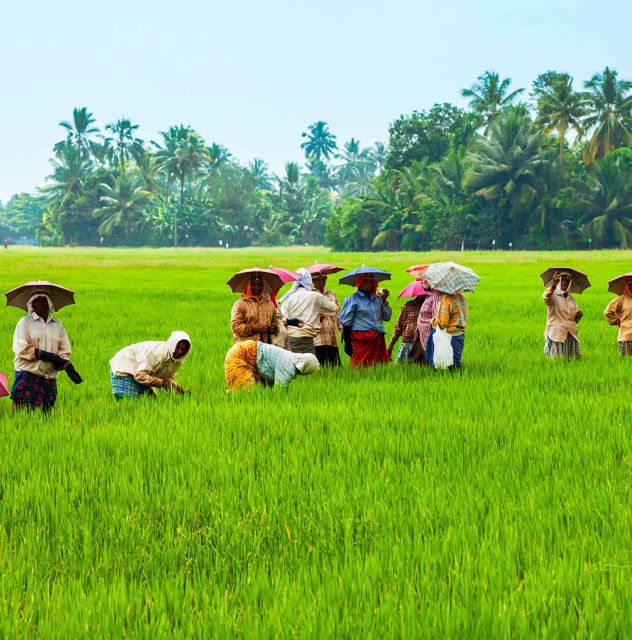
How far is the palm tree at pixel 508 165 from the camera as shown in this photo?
4753 centimetres

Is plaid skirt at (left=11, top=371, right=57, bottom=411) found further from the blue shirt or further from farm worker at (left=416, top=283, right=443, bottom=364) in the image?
farm worker at (left=416, top=283, right=443, bottom=364)

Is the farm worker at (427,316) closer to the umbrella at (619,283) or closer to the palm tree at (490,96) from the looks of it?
the umbrella at (619,283)

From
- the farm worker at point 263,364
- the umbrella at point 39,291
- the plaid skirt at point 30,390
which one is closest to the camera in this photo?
the umbrella at point 39,291

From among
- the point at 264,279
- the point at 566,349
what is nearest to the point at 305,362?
the point at 264,279

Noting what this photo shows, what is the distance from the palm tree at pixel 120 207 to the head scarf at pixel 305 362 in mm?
65789

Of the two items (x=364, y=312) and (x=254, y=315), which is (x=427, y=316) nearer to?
(x=364, y=312)

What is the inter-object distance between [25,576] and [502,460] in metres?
2.62

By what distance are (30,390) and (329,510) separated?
10.8 feet

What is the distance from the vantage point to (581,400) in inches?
251

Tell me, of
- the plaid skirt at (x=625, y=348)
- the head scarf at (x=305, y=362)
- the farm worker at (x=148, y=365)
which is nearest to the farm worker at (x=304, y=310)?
the head scarf at (x=305, y=362)

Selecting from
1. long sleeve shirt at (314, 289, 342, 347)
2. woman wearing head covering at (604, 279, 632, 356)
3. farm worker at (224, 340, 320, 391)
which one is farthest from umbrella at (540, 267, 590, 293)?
farm worker at (224, 340, 320, 391)

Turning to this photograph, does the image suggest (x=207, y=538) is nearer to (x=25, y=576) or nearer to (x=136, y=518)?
(x=136, y=518)

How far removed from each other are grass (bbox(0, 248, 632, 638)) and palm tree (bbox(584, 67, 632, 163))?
1879 inches

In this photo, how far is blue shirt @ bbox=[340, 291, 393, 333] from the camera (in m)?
8.21
